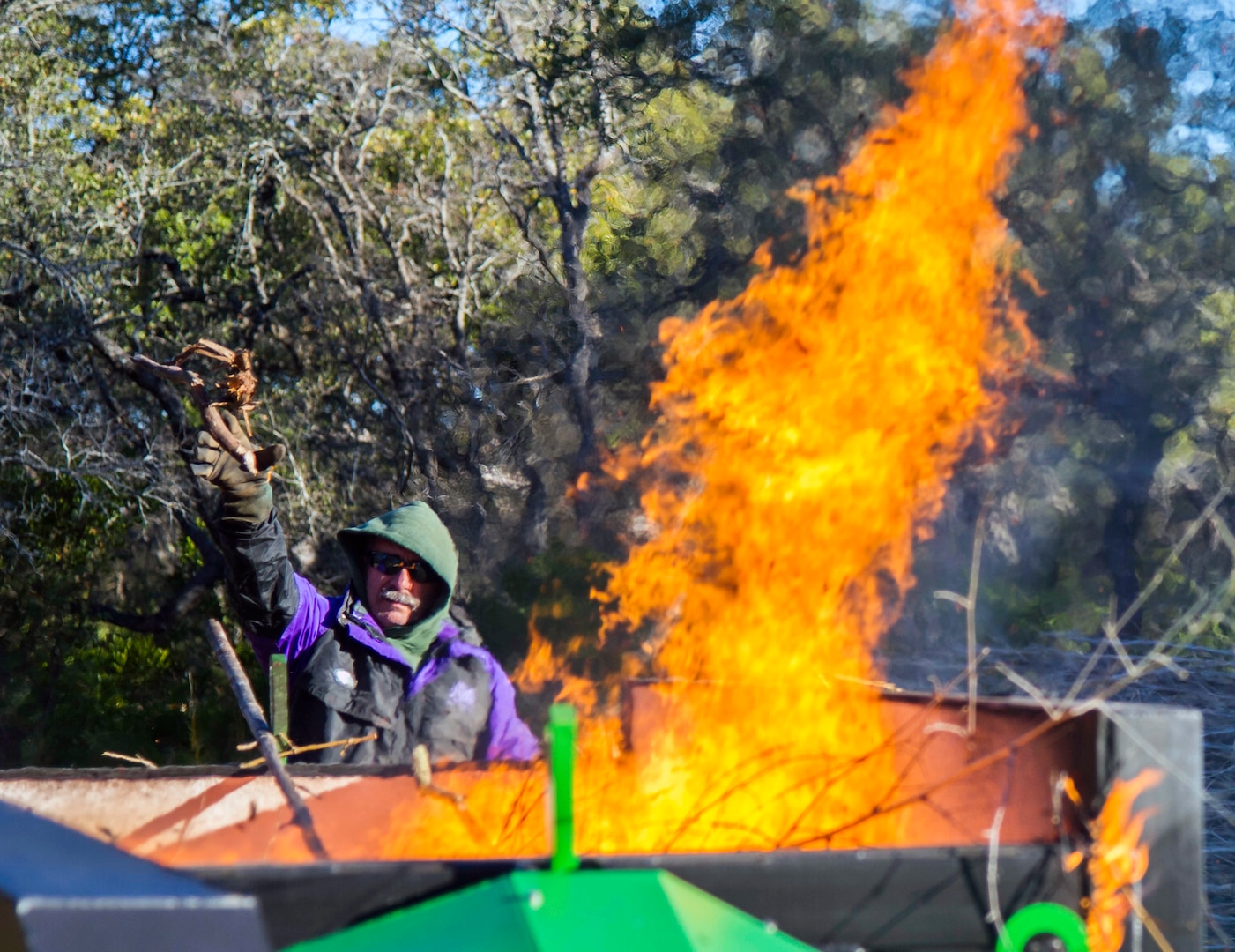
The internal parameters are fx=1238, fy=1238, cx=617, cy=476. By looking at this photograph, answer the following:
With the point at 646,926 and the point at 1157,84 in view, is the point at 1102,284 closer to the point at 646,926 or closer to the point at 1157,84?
the point at 1157,84

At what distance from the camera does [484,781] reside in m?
3.40

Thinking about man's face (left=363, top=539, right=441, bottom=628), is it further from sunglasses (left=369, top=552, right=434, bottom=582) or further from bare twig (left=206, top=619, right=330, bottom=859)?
bare twig (left=206, top=619, right=330, bottom=859)

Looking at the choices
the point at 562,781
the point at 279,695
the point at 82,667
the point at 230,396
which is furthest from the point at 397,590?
the point at 82,667

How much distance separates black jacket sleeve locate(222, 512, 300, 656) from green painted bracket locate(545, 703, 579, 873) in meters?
2.65

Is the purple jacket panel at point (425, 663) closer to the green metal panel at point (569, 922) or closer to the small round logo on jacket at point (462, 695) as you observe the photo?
the small round logo on jacket at point (462, 695)

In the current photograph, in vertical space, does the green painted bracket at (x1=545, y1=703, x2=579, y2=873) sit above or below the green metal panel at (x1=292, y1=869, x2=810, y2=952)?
above

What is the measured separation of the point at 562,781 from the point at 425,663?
2.87m

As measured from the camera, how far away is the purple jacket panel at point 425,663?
4.17 metres

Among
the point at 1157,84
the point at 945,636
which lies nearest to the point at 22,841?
the point at 945,636

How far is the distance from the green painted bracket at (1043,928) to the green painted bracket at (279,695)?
2.10 m

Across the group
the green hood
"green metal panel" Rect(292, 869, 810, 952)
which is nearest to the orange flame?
"green metal panel" Rect(292, 869, 810, 952)

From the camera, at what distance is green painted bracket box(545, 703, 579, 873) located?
1.48 metres

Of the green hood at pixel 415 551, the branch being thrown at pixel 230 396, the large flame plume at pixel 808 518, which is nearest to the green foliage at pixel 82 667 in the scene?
the large flame plume at pixel 808 518

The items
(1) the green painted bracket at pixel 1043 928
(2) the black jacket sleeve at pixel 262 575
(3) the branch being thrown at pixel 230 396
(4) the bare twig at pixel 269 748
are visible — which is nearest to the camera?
(1) the green painted bracket at pixel 1043 928
